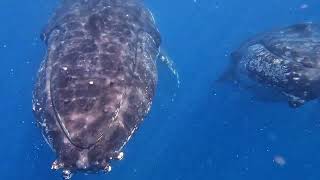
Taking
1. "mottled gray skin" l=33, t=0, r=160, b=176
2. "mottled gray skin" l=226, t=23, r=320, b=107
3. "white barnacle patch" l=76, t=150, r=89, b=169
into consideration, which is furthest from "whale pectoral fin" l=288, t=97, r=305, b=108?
"white barnacle patch" l=76, t=150, r=89, b=169

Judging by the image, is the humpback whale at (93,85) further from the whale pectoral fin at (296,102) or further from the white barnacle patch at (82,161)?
the whale pectoral fin at (296,102)

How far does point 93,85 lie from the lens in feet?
33.6

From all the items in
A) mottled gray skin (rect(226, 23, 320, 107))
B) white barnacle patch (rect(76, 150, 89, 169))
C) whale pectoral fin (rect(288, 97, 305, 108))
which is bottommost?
whale pectoral fin (rect(288, 97, 305, 108))

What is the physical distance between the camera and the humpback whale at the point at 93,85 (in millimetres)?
9438

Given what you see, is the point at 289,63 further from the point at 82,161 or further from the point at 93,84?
the point at 82,161

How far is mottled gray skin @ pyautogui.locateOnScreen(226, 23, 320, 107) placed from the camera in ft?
45.8

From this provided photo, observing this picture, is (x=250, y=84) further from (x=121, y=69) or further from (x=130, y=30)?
(x=121, y=69)

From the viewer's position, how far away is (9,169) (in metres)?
22.2

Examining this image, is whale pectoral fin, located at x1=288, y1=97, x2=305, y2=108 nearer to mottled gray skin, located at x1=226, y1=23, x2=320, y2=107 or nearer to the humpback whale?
mottled gray skin, located at x1=226, y1=23, x2=320, y2=107

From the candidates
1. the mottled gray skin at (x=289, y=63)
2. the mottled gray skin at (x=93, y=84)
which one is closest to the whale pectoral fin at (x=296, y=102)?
the mottled gray skin at (x=289, y=63)

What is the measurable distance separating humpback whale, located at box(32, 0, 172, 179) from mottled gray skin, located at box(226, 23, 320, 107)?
432cm

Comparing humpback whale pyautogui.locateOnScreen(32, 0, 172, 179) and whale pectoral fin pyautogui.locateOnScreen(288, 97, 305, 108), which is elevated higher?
humpback whale pyautogui.locateOnScreen(32, 0, 172, 179)

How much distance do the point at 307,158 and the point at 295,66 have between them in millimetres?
14016

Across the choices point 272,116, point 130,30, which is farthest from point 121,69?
point 272,116
